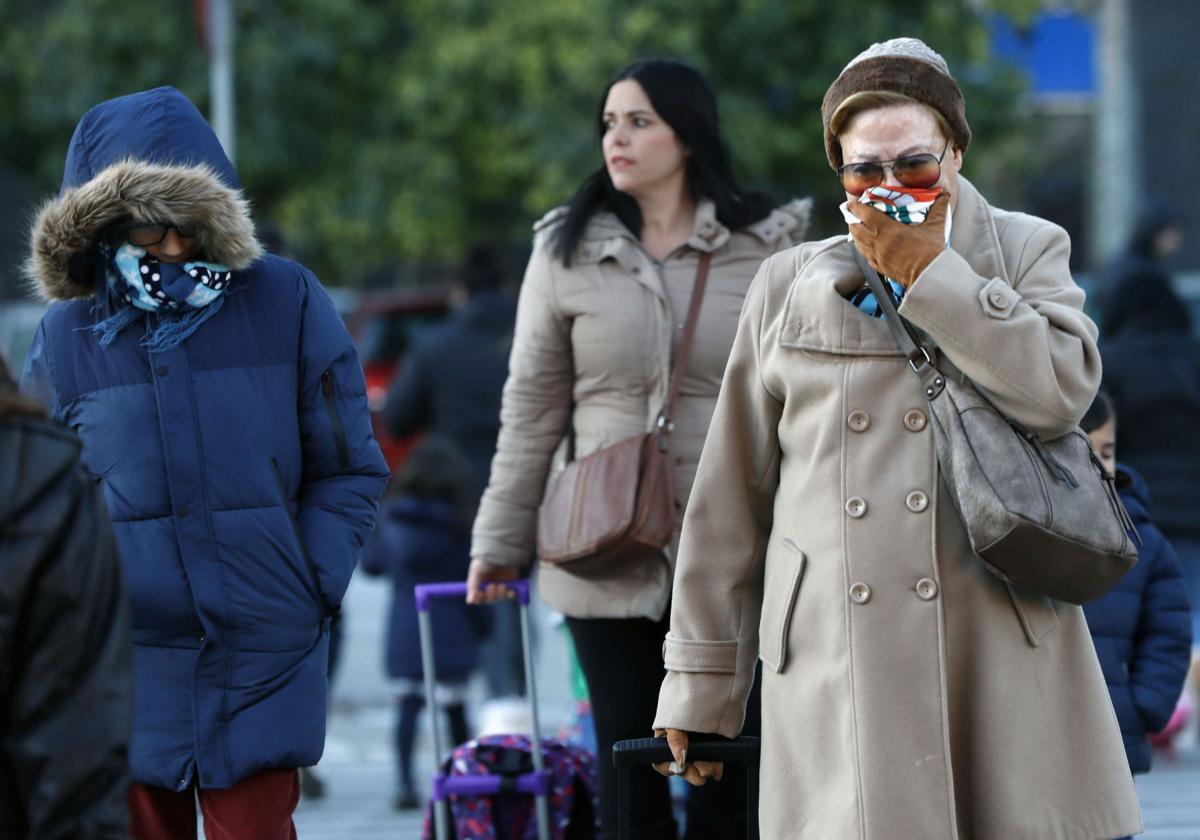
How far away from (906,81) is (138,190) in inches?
59.2

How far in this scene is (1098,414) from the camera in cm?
509

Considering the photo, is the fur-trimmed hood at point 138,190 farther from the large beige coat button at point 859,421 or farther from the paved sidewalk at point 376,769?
the paved sidewalk at point 376,769

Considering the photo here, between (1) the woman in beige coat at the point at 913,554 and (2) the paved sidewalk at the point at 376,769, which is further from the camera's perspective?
(2) the paved sidewalk at the point at 376,769

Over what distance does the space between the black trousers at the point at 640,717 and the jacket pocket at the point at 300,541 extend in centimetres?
98

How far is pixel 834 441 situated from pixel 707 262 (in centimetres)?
157

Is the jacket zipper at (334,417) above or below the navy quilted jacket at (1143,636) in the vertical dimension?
above

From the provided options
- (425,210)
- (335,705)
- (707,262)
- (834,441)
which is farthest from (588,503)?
(425,210)

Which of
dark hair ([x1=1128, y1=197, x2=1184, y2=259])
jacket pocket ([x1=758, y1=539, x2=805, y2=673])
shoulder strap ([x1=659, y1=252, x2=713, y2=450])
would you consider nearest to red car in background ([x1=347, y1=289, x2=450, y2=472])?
dark hair ([x1=1128, y1=197, x2=1184, y2=259])

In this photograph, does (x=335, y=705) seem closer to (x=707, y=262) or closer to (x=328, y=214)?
(x=707, y=262)

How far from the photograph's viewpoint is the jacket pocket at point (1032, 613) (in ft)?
11.1

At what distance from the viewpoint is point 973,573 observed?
339cm

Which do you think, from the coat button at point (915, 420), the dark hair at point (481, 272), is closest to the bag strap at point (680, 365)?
the coat button at point (915, 420)

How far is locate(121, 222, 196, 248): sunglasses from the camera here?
400 cm

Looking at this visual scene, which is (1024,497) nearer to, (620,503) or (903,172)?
(903,172)
